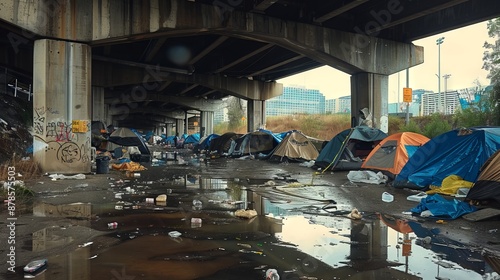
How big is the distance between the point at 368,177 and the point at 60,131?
11.2 m

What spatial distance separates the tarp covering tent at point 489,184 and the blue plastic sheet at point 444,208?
288 mm

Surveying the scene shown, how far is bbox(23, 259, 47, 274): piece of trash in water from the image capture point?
14.1ft

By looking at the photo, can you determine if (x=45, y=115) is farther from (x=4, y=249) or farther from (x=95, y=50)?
(x=95, y=50)

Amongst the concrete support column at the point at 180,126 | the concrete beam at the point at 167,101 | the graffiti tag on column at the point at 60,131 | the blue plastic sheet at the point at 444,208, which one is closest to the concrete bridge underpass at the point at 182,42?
the graffiti tag on column at the point at 60,131

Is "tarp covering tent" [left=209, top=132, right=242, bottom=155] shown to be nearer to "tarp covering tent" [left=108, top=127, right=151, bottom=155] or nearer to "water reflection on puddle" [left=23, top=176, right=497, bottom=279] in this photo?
"tarp covering tent" [left=108, top=127, right=151, bottom=155]

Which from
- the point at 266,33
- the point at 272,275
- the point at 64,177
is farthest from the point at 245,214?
the point at 266,33

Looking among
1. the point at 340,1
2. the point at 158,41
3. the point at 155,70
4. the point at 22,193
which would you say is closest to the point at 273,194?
the point at 22,193

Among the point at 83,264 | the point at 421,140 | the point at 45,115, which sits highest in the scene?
the point at 45,115

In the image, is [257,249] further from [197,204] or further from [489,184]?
[489,184]

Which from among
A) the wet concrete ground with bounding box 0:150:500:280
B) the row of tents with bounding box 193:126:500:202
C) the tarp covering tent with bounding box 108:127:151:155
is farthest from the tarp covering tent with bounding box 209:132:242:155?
the wet concrete ground with bounding box 0:150:500:280

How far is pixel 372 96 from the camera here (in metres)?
21.3

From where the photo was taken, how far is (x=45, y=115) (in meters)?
13.9

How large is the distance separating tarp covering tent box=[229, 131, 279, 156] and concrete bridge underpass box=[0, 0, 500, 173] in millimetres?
5404

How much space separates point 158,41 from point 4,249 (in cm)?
1809
